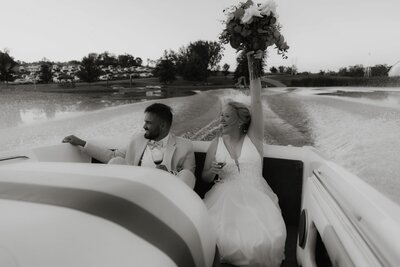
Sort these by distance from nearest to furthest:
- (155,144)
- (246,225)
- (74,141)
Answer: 1. (246,225)
2. (155,144)
3. (74,141)

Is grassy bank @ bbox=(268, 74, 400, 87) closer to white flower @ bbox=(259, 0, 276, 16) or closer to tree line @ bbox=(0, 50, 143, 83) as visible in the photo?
tree line @ bbox=(0, 50, 143, 83)

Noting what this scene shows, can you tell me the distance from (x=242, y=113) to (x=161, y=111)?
1.67 ft

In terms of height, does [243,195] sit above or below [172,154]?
below

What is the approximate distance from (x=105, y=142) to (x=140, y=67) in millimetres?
5448

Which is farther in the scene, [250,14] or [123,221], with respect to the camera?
[250,14]

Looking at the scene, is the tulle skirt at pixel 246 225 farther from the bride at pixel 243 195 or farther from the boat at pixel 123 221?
the boat at pixel 123 221

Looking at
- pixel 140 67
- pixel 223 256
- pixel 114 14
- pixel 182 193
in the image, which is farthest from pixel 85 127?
pixel 182 193

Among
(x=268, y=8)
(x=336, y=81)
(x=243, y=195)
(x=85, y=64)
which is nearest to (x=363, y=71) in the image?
(x=336, y=81)

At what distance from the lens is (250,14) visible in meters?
2.06

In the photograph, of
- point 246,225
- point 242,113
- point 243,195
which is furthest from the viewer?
point 242,113

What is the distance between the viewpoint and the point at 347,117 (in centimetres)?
962

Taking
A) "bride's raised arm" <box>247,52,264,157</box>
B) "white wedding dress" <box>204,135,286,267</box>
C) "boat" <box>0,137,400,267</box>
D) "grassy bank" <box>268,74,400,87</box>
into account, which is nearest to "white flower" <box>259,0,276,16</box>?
"bride's raised arm" <box>247,52,264,157</box>

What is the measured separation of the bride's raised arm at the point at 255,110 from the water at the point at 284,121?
5.23 m

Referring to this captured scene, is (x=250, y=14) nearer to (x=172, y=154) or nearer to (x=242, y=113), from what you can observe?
(x=242, y=113)
